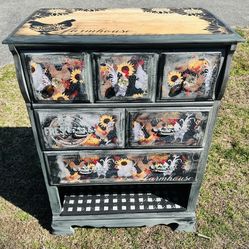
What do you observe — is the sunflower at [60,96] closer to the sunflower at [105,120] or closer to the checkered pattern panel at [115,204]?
the sunflower at [105,120]

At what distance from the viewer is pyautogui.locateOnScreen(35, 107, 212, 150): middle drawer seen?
240 cm

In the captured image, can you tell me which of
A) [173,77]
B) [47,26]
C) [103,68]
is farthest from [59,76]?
[173,77]

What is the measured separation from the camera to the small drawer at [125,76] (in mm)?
2158

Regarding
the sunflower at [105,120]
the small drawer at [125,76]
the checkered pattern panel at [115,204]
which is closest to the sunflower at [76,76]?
the small drawer at [125,76]

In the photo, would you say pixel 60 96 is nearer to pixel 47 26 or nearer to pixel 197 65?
pixel 47 26

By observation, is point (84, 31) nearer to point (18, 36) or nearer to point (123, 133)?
point (18, 36)

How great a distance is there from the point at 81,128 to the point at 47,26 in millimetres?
779

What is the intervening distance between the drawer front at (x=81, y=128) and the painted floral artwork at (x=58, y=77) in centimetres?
13

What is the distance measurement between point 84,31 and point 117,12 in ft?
2.05

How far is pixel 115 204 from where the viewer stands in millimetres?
3213

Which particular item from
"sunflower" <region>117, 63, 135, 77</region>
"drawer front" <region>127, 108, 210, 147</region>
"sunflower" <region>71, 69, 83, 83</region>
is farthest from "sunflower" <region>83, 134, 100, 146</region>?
"sunflower" <region>117, 63, 135, 77</region>

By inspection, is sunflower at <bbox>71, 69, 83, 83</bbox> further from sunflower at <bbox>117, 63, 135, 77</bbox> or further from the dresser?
sunflower at <bbox>117, 63, 135, 77</bbox>

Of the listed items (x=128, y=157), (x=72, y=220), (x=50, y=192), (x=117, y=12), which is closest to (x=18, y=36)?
(x=117, y=12)

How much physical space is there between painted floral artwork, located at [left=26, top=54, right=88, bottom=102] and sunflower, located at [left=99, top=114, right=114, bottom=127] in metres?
0.20
